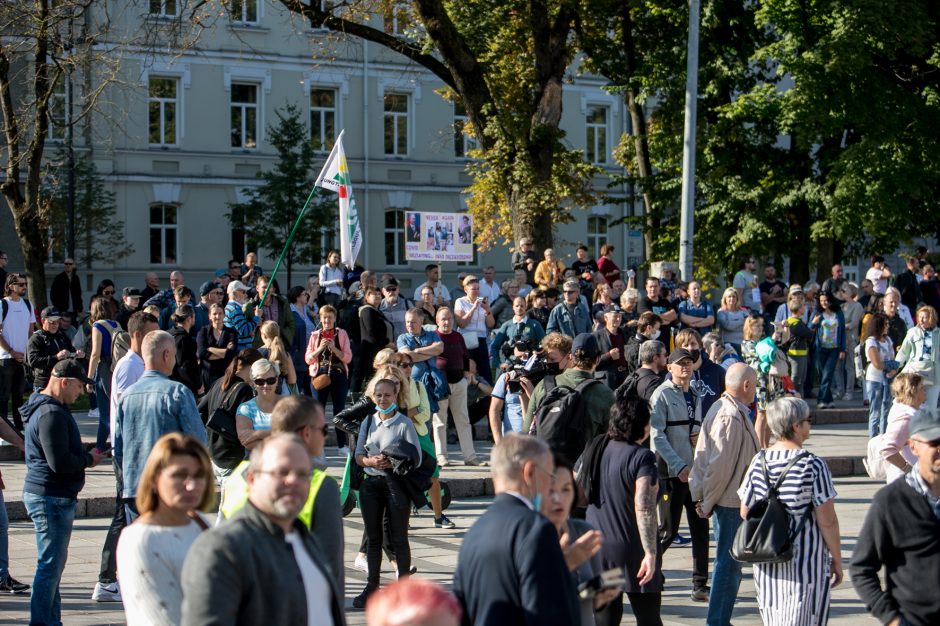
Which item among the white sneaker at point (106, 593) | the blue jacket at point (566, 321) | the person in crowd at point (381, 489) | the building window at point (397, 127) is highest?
the building window at point (397, 127)

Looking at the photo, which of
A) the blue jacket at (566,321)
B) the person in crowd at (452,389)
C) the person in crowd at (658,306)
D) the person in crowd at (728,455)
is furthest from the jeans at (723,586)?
the person in crowd at (658,306)

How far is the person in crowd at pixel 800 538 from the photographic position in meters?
7.12

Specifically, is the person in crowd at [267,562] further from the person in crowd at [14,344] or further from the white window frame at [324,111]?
the white window frame at [324,111]

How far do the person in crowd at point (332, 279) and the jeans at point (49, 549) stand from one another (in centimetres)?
1434

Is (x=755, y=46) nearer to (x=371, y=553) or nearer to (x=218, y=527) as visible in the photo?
(x=371, y=553)

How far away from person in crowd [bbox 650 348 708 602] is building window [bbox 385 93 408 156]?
1476 inches

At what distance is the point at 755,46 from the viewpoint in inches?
1231

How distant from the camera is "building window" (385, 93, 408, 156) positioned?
4716 cm

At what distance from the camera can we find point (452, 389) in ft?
53.1

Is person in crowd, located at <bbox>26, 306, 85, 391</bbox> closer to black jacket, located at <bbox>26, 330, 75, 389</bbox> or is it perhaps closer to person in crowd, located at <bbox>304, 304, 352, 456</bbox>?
black jacket, located at <bbox>26, 330, 75, 389</bbox>

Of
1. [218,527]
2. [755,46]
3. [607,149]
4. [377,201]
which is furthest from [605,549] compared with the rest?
[607,149]

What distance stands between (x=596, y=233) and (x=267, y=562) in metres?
47.5

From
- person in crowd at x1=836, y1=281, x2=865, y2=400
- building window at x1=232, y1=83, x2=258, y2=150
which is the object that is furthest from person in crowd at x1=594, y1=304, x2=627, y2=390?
building window at x1=232, y1=83, x2=258, y2=150

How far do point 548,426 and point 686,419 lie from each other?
4.59 ft
